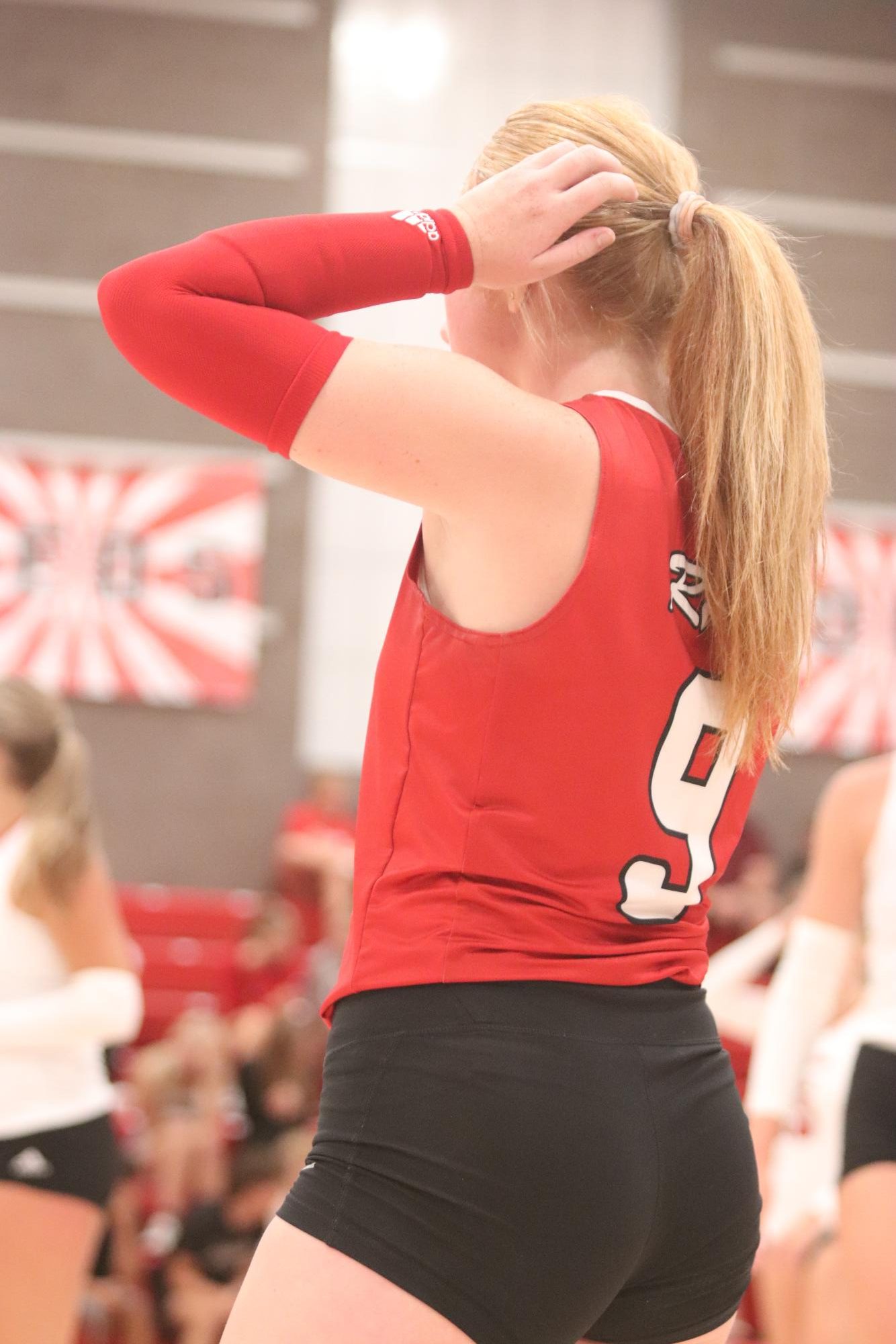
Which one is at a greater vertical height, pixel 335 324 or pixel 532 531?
pixel 335 324

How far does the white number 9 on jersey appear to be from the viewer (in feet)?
4.06

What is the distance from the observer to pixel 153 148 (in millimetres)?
10008

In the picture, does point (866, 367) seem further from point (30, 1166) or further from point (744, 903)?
point (30, 1166)

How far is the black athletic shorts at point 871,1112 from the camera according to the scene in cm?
229

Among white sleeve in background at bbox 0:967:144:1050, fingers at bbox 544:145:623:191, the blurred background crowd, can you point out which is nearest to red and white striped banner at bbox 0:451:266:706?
the blurred background crowd

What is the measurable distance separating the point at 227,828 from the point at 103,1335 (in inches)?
204

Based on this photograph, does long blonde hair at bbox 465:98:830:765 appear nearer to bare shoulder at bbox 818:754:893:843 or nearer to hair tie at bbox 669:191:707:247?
hair tie at bbox 669:191:707:247

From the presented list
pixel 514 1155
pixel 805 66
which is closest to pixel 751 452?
pixel 514 1155

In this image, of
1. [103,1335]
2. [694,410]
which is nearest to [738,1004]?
[103,1335]

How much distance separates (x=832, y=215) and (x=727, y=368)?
1003 centimetres

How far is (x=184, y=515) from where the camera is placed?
968cm

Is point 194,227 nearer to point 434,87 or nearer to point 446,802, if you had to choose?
point 434,87

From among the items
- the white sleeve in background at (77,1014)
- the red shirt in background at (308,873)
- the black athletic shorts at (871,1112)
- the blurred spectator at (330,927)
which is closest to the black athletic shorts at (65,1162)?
the white sleeve in background at (77,1014)

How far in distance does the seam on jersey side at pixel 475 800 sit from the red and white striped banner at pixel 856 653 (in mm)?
9038
